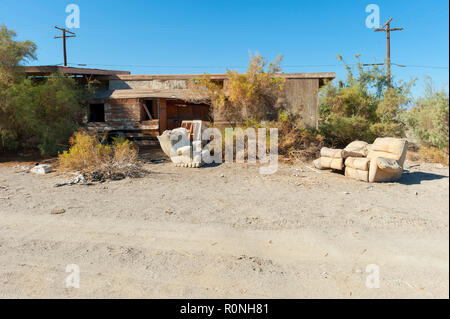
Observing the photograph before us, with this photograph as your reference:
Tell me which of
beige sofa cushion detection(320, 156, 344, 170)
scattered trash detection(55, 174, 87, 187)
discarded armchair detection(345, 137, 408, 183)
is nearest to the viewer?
discarded armchair detection(345, 137, 408, 183)

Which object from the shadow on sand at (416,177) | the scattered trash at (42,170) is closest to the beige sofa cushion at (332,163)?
the shadow on sand at (416,177)

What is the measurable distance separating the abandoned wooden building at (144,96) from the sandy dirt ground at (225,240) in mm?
6501

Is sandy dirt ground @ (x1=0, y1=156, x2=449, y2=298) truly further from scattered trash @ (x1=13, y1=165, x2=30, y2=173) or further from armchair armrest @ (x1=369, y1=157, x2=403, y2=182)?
scattered trash @ (x1=13, y1=165, x2=30, y2=173)

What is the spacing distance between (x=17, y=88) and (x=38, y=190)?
6041 millimetres

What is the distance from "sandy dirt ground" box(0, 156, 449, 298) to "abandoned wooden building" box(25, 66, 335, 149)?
6.50 metres

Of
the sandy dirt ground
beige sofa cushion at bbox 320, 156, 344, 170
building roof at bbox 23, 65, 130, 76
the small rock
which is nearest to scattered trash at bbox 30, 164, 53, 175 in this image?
the sandy dirt ground

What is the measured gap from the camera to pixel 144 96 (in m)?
12.8

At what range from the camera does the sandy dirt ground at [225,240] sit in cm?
254

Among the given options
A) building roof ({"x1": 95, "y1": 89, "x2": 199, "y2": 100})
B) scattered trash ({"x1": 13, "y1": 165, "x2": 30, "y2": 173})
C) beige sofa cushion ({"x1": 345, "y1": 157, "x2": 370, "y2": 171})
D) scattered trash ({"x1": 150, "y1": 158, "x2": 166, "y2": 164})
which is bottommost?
scattered trash ({"x1": 13, "y1": 165, "x2": 30, "y2": 173})

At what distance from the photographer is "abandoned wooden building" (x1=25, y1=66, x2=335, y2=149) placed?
12672 mm
